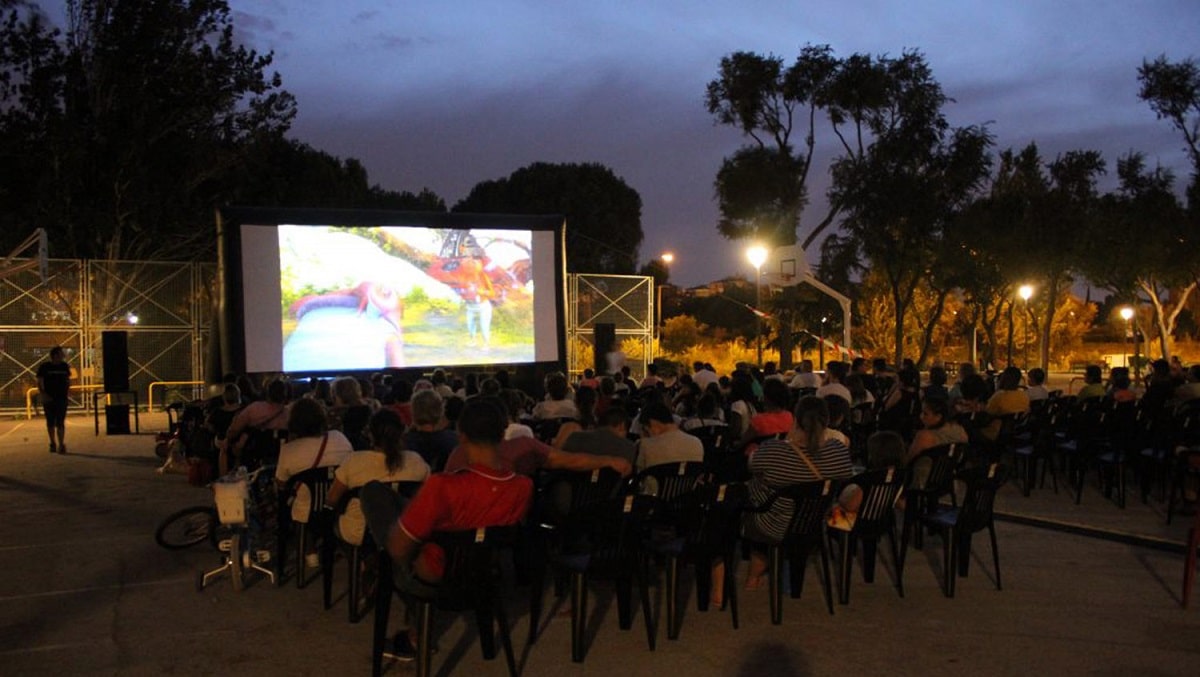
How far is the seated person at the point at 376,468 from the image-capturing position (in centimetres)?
470

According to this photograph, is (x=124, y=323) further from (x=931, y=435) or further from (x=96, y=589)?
(x=931, y=435)

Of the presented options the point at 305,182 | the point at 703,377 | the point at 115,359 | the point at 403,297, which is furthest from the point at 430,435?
the point at 305,182

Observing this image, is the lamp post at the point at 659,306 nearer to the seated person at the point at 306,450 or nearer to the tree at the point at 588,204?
the tree at the point at 588,204

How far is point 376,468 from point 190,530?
104 inches

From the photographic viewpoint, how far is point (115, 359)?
49.2ft

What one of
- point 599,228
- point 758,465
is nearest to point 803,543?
point 758,465

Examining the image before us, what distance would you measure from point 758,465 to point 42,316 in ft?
63.2

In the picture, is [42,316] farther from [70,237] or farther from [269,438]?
[269,438]

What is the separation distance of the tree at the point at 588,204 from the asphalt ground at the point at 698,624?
36.5 metres

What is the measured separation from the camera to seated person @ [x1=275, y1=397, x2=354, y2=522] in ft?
17.6

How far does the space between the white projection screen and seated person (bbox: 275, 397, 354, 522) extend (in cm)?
1082

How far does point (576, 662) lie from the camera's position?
4.34m

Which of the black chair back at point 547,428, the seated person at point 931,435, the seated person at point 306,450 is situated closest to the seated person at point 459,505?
the seated person at point 306,450

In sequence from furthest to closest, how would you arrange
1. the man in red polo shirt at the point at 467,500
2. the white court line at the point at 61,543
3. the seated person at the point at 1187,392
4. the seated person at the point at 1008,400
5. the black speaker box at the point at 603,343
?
the black speaker box at the point at 603,343, the seated person at the point at 1187,392, the seated person at the point at 1008,400, the white court line at the point at 61,543, the man in red polo shirt at the point at 467,500
